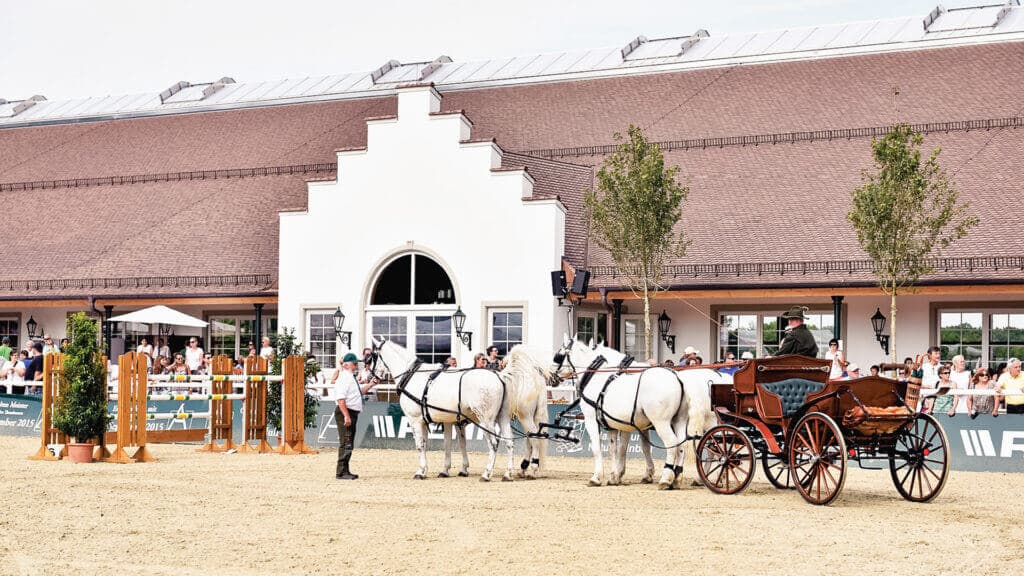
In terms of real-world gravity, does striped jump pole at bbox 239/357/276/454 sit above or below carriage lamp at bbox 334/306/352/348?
below

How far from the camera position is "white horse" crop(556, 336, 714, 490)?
16.5 meters

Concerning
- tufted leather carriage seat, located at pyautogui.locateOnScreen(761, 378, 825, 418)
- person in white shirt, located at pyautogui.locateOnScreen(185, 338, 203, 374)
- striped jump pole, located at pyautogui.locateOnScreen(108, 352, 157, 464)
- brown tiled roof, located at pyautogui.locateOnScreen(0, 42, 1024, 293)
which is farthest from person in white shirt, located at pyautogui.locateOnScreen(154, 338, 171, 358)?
tufted leather carriage seat, located at pyautogui.locateOnScreen(761, 378, 825, 418)

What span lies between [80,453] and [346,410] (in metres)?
4.55

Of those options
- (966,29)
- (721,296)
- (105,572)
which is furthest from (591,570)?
(966,29)

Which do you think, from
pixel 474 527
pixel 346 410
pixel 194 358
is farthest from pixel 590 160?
pixel 474 527

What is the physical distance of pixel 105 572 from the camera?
9.87m

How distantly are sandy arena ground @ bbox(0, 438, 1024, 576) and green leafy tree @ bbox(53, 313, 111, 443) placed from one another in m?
1.85

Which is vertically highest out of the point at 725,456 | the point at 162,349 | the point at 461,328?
the point at 461,328

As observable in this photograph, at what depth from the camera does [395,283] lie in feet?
98.3

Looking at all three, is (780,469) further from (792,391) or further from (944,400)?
(944,400)

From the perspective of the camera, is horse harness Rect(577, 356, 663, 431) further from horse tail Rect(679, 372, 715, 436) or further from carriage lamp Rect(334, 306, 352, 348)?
carriage lamp Rect(334, 306, 352, 348)

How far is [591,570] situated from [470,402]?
26.5 ft

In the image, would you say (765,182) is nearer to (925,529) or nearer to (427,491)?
(427,491)

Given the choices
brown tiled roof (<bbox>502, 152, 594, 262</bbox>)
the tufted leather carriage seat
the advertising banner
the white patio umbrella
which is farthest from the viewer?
brown tiled roof (<bbox>502, 152, 594, 262</bbox>)
